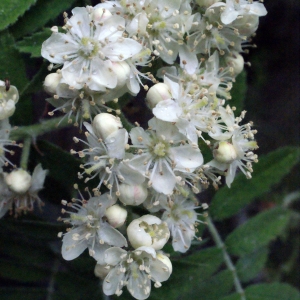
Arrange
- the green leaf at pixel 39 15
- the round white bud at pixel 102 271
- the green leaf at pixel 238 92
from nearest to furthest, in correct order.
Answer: the round white bud at pixel 102 271, the green leaf at pixel 39 15, the green leaf at pixel 238 92

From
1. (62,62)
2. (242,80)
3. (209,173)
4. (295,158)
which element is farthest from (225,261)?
(62,62)

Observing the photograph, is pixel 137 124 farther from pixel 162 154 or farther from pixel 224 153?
pixel 224 153

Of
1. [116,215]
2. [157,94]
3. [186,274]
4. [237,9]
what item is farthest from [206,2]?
[186,274]

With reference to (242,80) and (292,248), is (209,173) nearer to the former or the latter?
(242,80)

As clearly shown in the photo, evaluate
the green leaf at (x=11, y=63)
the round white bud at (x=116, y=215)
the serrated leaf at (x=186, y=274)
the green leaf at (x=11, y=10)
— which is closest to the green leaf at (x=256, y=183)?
the serrated leaf at (x=186, y=274)

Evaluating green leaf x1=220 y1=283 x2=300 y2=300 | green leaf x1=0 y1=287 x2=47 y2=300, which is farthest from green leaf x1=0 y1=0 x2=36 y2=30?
green leaf x1=220 y1=283 x2=300 y2=300

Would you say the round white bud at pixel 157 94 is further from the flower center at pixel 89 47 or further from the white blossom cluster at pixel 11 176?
the white blossom cluster at pixel 11 176
